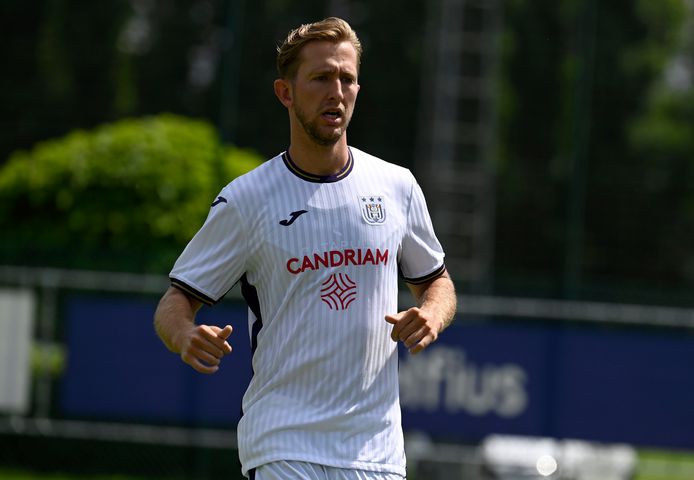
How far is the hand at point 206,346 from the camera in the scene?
12.6 feet

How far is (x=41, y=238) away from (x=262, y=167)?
23.0ft

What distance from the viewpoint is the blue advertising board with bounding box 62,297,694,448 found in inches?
386

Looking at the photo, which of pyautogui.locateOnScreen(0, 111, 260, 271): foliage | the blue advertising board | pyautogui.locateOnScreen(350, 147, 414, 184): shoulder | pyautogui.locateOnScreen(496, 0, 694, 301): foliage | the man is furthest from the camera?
A: pyautogui.locateOnScreen(496, 0, 694, 301): foliage

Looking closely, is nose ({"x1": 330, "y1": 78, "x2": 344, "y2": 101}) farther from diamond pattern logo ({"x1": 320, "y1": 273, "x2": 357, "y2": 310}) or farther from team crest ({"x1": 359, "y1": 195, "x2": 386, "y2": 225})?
diamond pattern logo ({"x1": 320, "y1": 273, "x2": 357, "y2": 310})

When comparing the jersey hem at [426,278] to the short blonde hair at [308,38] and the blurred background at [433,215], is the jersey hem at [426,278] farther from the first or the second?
the blurred background at [433,215]

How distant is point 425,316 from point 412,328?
62 millimetres

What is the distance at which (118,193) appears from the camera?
10.7m

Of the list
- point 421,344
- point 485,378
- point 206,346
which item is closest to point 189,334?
point 206,346

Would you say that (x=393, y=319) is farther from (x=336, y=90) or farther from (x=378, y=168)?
(x=336, y=90)

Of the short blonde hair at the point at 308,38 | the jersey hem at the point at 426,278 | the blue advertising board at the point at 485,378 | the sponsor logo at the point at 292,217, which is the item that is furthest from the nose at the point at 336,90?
the blue advertising board at the point at 485,378

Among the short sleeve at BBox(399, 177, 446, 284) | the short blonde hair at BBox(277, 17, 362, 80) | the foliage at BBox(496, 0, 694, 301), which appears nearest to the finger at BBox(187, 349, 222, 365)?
the short sleeve at BBox(399, 177, 446, 284)

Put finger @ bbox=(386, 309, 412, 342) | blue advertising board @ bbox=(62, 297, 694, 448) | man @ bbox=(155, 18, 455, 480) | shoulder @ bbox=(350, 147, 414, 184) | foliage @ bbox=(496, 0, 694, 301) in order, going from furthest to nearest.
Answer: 1. foliage @ bbox=(496, 0, 694, 301)
2. blue advertising board @ bbox=(62, 297, 694, 448)
3. shoulder @ bbox=(350, 147, 414, 184)
4. man @ bbox=(155, 18, 455, 480)
5. finger @ bbox=(386, 309, 412, 342)

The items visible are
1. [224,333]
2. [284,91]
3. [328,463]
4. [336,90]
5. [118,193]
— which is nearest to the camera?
[224,333]

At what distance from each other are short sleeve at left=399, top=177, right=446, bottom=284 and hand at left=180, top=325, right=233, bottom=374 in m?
0.77
